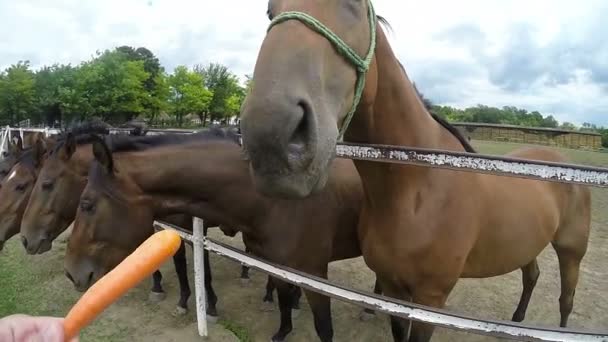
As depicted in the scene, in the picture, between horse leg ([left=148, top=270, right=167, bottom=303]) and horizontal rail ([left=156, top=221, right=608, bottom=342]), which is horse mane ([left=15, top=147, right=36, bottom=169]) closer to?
horse leg ([left=148, top=270, right=167, bottom=303])

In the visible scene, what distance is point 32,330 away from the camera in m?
0.91

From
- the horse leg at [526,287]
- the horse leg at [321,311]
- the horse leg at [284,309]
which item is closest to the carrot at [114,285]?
the horse leg at [321,311]

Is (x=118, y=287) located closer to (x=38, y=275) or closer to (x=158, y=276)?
(x=158, y=276)

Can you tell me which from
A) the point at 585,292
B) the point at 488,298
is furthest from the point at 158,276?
the point at 585,292

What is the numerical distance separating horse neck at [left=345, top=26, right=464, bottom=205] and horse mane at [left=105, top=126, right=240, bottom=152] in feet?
4.55

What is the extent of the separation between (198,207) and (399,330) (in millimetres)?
1636

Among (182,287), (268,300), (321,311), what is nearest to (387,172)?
(321,311)

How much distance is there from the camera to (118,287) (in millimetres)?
940

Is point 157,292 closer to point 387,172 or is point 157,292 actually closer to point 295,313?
point 295,313

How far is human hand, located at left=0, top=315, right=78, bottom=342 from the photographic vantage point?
872 millimetres

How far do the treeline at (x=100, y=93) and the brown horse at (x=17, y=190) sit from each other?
29986 mm

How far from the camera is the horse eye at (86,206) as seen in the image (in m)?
2.85

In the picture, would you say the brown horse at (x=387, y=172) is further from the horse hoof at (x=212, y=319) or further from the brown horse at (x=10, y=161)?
the brown horse at (x=10, y=161)

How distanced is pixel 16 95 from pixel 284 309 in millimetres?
40296
